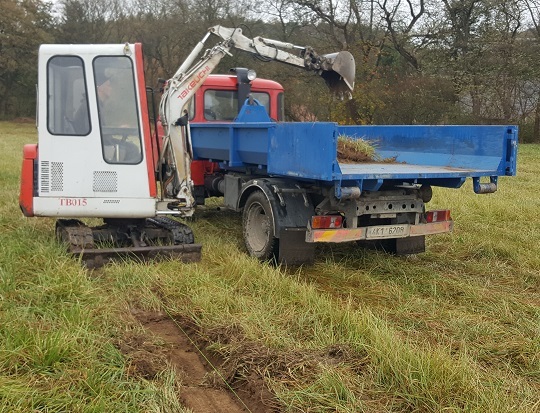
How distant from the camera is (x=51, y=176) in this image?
18.9 ft

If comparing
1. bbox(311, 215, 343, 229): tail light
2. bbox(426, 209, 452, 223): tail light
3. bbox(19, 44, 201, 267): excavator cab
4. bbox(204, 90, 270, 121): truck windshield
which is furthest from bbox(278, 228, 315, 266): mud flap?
bbox(204, 90, 270, 121): truck windshield

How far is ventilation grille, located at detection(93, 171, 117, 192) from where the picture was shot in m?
5.83

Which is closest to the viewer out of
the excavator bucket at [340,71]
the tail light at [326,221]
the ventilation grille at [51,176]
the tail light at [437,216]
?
the tail light at [326,221]

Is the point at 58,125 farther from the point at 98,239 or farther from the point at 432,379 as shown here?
the point at 432,379

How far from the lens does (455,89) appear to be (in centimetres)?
2486

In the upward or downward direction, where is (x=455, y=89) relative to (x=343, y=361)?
upward

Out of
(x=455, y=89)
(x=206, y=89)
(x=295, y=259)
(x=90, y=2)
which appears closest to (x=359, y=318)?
(x=295, y=259)

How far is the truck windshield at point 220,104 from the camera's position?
8844mm

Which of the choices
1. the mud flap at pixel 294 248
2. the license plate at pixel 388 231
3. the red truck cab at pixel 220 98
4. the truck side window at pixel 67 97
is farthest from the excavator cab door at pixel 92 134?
the red truck cab at pixel 220 98

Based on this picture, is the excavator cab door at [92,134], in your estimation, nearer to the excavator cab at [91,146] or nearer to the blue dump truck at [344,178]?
the excavator cab at [91,146]

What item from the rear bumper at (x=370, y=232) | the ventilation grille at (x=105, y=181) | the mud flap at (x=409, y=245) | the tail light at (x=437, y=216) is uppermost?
the ventilation grille at (x=105, y=181)

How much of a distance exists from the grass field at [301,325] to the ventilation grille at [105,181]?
705 millimetres

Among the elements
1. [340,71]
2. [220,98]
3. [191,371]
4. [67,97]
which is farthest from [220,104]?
[191,371]

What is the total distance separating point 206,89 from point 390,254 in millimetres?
3878
